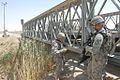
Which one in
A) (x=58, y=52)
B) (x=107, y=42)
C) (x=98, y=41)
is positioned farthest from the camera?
(x=58, y=52)

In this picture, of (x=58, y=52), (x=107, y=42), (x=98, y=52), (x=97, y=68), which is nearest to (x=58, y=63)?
(x=58, y=52)

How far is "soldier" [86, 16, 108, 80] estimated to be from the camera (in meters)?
4.52

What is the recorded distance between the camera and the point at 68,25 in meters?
8.13

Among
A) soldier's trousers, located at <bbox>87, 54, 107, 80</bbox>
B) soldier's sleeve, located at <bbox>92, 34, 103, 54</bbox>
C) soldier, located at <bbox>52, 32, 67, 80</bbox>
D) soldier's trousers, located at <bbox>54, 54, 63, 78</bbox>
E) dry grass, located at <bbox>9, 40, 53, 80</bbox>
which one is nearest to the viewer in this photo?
soldier's sleeve, located at <bbox>92, 34, 103, 54</bbox>

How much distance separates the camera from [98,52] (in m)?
4.64

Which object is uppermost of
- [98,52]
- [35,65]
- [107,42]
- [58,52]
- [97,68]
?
[107,42]

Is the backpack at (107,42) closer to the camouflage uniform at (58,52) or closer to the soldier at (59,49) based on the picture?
the soldier at (59,49)

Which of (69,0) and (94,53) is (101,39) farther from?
(69,0)

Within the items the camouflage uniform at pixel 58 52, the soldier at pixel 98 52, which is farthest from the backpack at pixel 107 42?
the camouflage uniform at pixel 58 52

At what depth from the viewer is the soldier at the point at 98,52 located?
452cm

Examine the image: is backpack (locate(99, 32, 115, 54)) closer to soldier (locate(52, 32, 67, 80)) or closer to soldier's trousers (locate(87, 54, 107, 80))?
soldier's trousers (locate(87, 54, 107, 80))

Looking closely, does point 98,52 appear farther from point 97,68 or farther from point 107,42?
point 97,68

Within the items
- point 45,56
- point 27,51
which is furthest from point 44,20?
point 45,56


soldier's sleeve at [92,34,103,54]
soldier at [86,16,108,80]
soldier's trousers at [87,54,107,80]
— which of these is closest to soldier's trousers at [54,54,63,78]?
soldier at [86,16,108,80]
